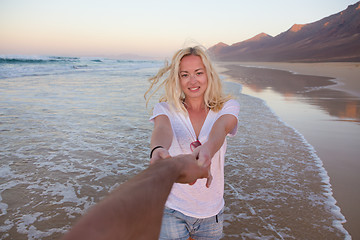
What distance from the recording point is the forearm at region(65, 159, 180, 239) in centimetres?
64

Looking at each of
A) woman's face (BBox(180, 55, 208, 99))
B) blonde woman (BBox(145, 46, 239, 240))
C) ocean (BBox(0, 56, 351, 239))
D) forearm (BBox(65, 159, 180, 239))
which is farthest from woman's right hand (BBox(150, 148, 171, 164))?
ocean (BBox(0, 56, 351, 239))

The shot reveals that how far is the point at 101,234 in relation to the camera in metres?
0.64

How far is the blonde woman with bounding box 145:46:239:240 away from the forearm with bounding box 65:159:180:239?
37.4 inches

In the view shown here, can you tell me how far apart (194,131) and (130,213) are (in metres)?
1.82

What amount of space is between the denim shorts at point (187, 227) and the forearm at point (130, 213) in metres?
1.30

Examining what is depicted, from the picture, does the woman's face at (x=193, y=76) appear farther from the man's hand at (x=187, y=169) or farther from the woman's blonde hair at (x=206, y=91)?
the man's hand at (x=187, y=169)

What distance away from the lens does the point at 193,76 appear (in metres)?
2.68

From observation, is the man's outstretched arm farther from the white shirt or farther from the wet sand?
the wet sand

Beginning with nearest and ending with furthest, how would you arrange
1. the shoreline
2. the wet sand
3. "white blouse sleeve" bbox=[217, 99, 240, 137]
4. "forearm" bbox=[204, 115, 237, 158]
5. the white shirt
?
1. "forearm" bbox=[204, 115, 237, 158]
2. the white shirt
3. "white blouse sleeve" bbox=[217, 99, 240, 137]
4. the wet sand
5. the shoreline

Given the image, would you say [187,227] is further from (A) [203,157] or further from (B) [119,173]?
(B) [119,173]

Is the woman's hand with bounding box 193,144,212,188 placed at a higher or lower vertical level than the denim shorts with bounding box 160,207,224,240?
higher

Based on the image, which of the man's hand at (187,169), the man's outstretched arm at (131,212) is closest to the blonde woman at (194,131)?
the man's hand at (187,169)

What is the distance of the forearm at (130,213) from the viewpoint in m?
0.64

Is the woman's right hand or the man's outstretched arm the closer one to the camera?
the man's outstretched arm
